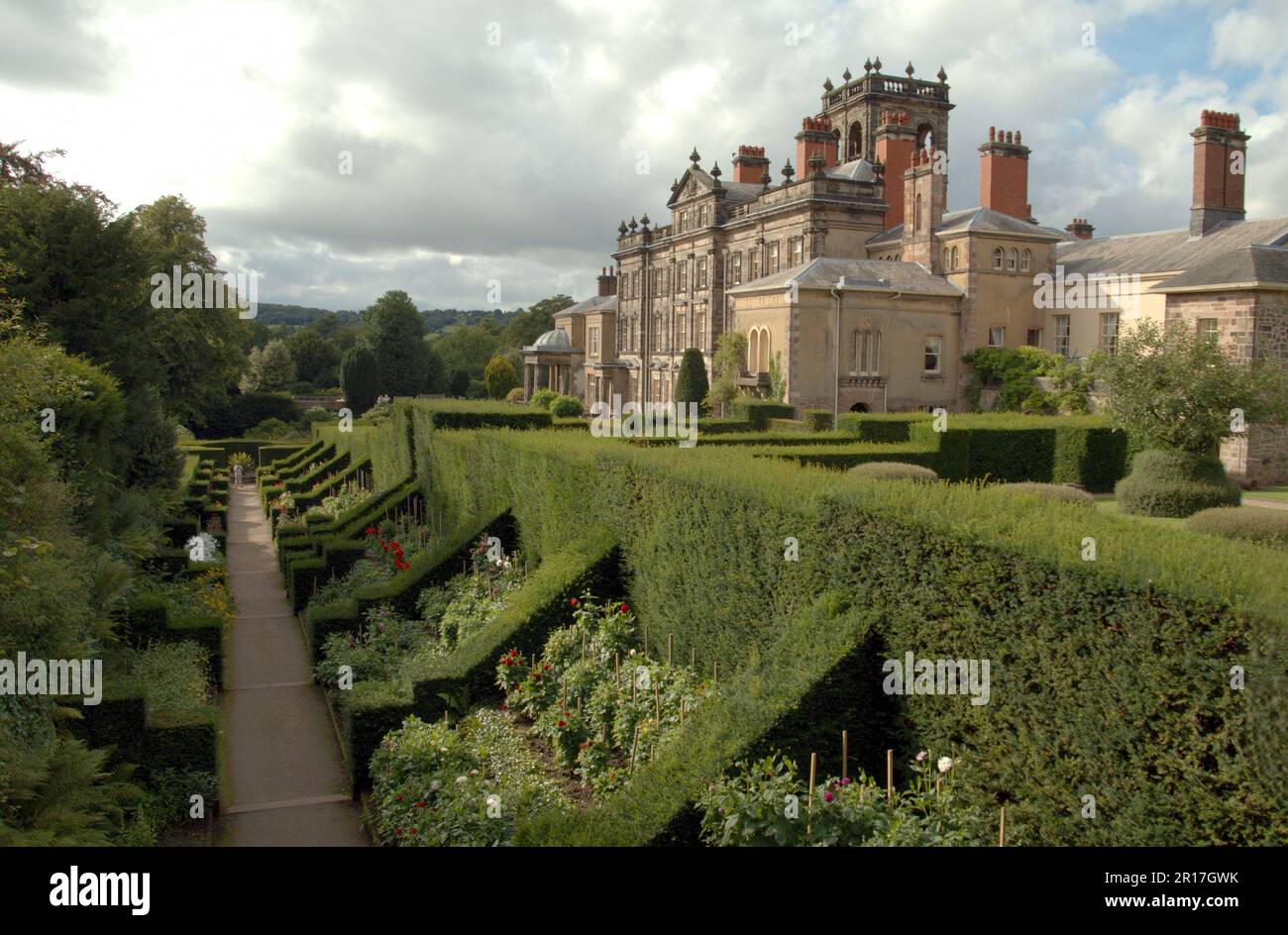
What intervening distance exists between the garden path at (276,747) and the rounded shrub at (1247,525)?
40.3 feet

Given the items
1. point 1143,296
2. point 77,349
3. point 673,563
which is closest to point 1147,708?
point 673,563

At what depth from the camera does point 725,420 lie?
33.7m

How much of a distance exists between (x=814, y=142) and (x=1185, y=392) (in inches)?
1377

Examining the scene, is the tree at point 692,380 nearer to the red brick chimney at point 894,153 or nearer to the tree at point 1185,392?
the red brick chimney at point 894,153

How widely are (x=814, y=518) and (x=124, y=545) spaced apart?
1406 centimetres

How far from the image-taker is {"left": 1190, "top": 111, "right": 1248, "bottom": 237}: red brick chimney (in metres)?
35.9

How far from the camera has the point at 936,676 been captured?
8195 mm

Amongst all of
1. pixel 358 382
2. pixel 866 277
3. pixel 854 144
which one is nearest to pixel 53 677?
pixel 866 277

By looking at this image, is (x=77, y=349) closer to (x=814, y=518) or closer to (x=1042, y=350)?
(x=814, y=518)

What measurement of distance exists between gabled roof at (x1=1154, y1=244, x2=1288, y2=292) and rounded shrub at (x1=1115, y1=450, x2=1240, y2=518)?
9030mm

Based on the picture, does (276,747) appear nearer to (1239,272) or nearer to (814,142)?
(1239,272)

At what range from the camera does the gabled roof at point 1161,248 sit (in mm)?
33156

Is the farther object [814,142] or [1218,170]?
[814,142]

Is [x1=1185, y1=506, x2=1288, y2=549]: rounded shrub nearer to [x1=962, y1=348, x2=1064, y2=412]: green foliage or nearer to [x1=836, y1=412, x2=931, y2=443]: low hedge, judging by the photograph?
[x1=836, y1=412, x2=931, y2=443]: low hedge
